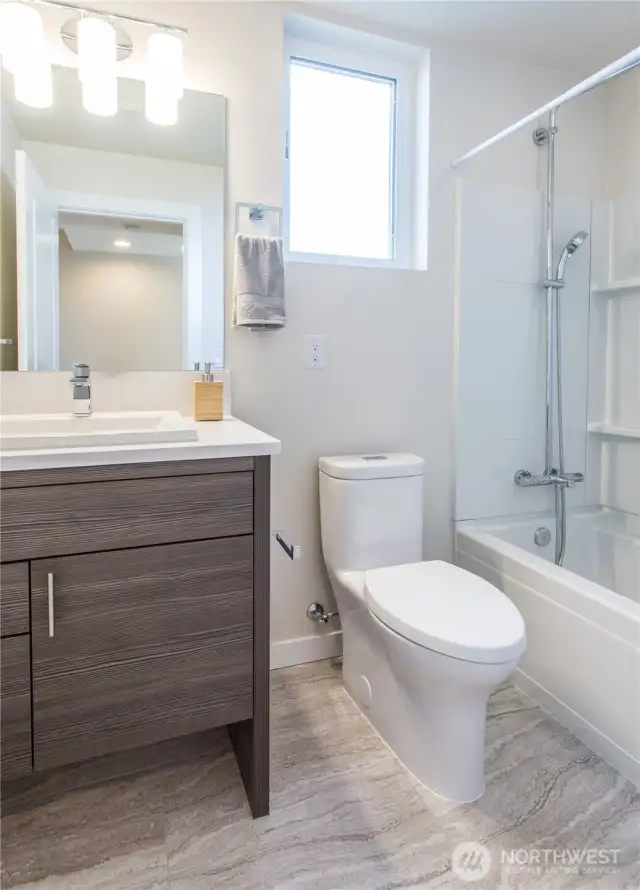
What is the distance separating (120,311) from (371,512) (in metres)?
0.97

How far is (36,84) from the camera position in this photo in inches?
59.2

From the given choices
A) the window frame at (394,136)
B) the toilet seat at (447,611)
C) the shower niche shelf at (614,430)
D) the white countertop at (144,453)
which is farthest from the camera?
the shower niche shelf at (614,430)

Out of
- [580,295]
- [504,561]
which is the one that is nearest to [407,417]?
[504,561]

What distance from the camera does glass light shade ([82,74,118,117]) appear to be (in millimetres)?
1537

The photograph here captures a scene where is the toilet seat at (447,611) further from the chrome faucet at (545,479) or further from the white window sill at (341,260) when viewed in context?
the white window sill at (341,260)

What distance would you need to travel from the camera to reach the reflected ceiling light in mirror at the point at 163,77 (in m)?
1.57

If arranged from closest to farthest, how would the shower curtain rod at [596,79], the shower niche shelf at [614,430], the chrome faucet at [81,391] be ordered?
the shower curtain rod at [596,79], the chrome faucet at [81,391], the shower niche shelf at [614,430]

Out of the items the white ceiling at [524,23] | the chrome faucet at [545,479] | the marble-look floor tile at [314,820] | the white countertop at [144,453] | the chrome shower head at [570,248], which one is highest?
the white ceiling at [524,23]

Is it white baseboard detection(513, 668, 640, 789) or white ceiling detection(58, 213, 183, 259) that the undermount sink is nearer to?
white ceiling detection(58, 213, 183, 259)

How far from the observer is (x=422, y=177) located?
6.64ft

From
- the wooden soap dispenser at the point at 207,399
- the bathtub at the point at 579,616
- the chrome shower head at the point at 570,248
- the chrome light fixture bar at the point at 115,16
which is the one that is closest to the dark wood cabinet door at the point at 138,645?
the wooden soap dispenser at the point at 207,399

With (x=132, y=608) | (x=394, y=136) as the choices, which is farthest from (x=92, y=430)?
(x=394, y=136)

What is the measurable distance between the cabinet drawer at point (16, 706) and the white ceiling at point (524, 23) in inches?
79.9

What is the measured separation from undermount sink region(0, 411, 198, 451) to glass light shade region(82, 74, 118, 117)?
Answer: 2.82 feet
